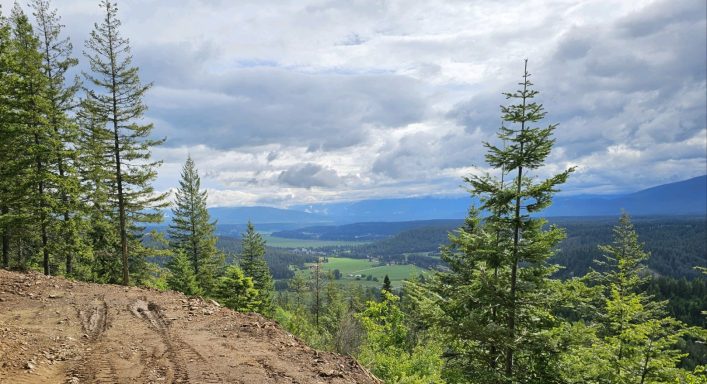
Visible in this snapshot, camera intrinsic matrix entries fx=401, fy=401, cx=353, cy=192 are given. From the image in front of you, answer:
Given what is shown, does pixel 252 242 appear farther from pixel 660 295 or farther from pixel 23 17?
pixel 660 295

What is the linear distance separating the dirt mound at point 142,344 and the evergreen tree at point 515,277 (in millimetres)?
4133

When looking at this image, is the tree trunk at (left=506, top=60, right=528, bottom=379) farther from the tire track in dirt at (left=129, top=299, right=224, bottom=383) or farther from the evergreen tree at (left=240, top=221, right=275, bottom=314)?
the evergreen tree at (left=240, top=221, right=275, bottom=314)

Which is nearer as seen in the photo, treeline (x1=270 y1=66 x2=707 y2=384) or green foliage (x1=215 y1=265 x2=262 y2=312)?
treeline (x1=270 y1=66 x2=707 y2=384)

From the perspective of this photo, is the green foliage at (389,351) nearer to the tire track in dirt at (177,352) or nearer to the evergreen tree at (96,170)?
the tire track in dirt at (177,352)

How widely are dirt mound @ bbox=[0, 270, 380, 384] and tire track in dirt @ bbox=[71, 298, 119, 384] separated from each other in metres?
0.02

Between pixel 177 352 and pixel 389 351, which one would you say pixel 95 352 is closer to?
pixel 177 352

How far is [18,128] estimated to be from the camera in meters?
18.7

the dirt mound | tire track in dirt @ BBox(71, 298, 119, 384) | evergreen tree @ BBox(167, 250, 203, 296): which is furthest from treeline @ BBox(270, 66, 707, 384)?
evergreen tree @ BBox(167, 250, 203, 296)

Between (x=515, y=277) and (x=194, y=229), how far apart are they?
28702mm

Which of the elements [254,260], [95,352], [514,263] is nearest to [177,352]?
[95,352]

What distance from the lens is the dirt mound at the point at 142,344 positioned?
9281mm

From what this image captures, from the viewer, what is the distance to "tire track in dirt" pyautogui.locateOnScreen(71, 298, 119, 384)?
9.05 metres

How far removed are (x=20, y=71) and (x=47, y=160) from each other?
4.26 metres

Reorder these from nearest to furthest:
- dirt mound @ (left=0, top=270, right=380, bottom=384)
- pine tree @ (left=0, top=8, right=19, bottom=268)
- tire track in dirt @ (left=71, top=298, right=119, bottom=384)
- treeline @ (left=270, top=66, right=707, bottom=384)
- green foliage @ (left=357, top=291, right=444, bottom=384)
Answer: tire track in dirt @ (left=71, top=298, right=119, bottom=384) → dirt mound @ (left=0, top=270, right=380, bottom=384) → treeline @ (left=270, top=66, right=707, bottom=384) → green foliage @ (left=357, top=291, right=444, bottom=384) → pine tree @ (left=0, top=8, right=19, bottom=268)
